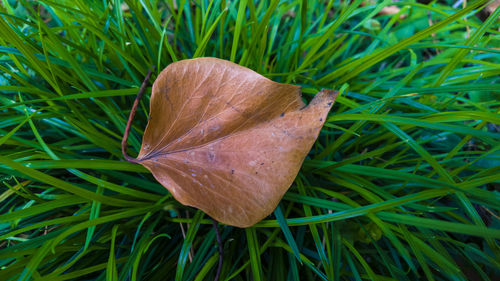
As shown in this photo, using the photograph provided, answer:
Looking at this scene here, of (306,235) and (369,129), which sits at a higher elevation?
(369,129)

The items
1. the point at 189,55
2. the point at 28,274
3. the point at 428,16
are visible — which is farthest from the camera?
the point at 428,16

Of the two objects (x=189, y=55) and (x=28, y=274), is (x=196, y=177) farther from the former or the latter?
(x=189, y=55)

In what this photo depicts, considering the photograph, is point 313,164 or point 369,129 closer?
point 313,164

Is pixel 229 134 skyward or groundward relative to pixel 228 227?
skyward

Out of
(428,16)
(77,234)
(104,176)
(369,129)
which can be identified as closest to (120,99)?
(104,176)

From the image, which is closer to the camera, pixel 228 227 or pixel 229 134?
pixel 229 134

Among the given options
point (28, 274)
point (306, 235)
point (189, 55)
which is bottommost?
point (306, 235)

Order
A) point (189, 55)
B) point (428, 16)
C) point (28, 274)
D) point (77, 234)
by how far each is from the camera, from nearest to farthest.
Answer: point (28, 274)
point (77, 234)
point (189, 55)
point (428, 16)
